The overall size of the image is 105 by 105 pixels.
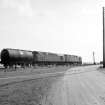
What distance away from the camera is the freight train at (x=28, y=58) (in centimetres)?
3538

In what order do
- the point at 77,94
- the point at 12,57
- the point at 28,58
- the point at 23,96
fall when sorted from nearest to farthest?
the point at 23,96
the point at 77,94
the point at 12,57
the point at 28,58

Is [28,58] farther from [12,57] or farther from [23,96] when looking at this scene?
[23,96]

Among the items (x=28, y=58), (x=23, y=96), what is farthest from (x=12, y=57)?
(x=23, y=96)

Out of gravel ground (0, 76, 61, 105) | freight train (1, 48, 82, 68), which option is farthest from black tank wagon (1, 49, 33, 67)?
gravel ground (0, 76, 61, 105)

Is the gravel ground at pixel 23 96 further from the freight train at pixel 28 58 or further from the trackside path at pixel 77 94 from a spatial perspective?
the freight train at pixel 28 58

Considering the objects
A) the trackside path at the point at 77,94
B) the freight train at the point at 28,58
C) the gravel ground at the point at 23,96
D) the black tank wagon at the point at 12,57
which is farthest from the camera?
the freight train at the point at 28,58

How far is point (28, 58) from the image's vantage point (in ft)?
136

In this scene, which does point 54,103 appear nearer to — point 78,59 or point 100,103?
point 100,103

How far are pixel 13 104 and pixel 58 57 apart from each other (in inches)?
2011

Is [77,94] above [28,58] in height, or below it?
below

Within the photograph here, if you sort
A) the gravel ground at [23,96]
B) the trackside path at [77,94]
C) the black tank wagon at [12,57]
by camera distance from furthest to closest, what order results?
the black tank wagon at [12,57]
the gravel ground at [23,96]
the trackside path at [77,94]

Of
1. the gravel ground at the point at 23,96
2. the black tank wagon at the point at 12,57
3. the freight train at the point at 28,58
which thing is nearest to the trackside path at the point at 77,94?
the gravel ground at the point at 23,96

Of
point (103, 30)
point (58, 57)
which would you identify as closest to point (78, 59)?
point (58, 57)

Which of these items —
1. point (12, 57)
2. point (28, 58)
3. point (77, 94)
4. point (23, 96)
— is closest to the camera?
point (23, 96)
